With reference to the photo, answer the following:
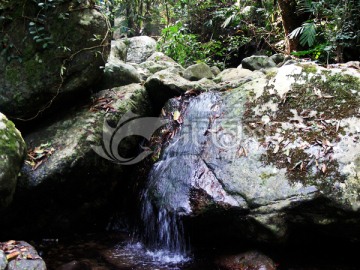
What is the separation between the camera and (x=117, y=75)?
5.98m

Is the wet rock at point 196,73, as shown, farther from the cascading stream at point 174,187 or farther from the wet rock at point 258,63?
the cascading stream at point 174,187

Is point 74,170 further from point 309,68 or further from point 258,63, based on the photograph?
point 258,63

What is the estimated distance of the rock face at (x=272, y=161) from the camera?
142 inches

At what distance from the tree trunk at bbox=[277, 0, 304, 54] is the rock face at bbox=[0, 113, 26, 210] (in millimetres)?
6075

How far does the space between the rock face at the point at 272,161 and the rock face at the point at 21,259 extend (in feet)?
5.52

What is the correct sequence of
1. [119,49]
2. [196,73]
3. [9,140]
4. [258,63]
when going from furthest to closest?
[119,49] < [258,63] < [196,73] < [9,140]

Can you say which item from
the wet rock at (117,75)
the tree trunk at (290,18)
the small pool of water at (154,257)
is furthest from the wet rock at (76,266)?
the tree trunk at (290,18)

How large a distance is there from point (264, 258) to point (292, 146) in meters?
1.41

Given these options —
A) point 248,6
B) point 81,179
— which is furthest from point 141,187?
point 248,6

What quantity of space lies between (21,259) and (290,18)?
695cm

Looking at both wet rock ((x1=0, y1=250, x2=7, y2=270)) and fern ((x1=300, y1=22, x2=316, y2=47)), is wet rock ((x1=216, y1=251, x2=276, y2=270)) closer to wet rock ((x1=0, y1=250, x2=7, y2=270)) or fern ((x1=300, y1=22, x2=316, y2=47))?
wet rock ((x1=0, y1=250, x2=7, y2=270))

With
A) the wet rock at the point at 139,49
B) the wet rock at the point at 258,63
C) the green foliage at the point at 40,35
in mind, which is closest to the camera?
the green foliage at the point at 40,35

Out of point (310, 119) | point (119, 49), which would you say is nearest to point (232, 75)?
point (310, 119)

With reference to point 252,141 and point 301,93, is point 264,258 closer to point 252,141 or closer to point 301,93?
point 252,141
